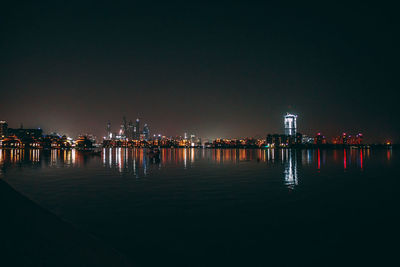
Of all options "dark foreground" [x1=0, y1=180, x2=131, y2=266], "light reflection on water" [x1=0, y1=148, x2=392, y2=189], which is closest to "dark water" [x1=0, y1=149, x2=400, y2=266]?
"dark foreground" [x1=0, y1=180, x2=131, y2=266]

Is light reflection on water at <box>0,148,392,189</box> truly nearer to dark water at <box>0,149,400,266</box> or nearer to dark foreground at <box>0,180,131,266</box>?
dark water at <box>0,149,400,266</box>

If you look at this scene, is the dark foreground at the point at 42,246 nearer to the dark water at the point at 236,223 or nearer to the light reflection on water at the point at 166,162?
the dark water at the point at 236,223

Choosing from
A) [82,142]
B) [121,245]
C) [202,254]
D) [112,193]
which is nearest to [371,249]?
[202,254]

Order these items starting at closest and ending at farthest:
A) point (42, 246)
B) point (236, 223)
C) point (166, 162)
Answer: point (42, 246), point (236, 223), point (166, 162)

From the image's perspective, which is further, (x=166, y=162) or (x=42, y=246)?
(x=166, y=162)

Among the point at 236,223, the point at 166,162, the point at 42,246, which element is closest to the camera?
the point at 42,246

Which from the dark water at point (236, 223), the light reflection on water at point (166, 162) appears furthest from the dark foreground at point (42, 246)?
the light reflection on water at point (166, 162)

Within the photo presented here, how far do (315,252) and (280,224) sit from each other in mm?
3634

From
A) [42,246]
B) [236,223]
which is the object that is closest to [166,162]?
[236,223]

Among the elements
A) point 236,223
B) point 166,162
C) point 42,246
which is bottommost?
point 166,162

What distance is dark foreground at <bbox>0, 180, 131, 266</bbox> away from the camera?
6.11 m

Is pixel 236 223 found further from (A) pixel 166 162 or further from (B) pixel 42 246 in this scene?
(A) pixel 166 162

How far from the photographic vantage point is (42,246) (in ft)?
22.7

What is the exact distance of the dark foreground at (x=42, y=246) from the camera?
6.11m
